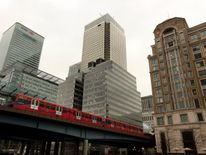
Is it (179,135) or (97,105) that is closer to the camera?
(179,135)

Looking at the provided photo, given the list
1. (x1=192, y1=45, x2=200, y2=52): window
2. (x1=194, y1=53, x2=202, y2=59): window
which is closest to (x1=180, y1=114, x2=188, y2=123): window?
(x1=194, y1=53, x2=202, y2=59): window

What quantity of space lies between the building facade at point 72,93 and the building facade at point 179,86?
80.4m

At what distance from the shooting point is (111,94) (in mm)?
121812

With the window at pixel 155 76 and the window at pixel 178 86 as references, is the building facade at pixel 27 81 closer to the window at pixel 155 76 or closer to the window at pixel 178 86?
the window at pixel 155 76

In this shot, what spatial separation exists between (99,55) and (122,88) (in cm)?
4775

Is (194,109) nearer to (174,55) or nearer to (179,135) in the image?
(179,135)

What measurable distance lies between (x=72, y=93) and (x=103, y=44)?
61.6 metres

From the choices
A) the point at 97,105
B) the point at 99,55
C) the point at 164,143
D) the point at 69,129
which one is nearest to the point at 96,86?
the point at 97,105

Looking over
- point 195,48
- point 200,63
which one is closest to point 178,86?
point 200,63

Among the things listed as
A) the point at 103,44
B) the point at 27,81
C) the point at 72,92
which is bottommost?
the point at 72,92

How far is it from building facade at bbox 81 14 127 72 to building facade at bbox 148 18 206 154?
97.8 meters

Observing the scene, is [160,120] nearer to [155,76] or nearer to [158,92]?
[158,92]

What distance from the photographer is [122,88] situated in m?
136

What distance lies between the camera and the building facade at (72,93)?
137725mm
